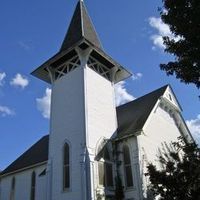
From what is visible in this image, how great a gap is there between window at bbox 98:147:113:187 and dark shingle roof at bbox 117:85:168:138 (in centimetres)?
174

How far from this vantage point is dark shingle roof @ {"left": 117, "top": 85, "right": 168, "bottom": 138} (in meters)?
21.3

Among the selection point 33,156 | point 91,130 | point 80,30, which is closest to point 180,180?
point 91,130

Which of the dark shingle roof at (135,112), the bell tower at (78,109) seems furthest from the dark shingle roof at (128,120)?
the bell tower at (78,109)

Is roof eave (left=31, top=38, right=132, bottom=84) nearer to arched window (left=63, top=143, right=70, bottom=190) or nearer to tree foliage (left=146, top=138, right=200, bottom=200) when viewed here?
arched window (left=63, top=143, right=70, bottom=190)

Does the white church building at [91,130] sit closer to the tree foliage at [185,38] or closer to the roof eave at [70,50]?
the roof eave at [70,50]

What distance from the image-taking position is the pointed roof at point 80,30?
24.6 m

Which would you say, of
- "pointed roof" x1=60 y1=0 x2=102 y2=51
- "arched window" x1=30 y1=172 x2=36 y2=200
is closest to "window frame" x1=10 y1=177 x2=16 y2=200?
"arched window" x1=30 y1=172 x2=36 y2=200

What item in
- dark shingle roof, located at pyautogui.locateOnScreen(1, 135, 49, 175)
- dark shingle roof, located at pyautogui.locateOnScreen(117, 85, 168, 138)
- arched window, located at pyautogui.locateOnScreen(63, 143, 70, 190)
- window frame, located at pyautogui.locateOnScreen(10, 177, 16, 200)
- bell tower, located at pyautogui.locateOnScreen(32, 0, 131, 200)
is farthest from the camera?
window frame, located at pyautogui.locateOnScreen(10, 177, 16, 200)

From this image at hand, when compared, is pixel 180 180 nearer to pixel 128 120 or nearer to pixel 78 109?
pixel 128 120

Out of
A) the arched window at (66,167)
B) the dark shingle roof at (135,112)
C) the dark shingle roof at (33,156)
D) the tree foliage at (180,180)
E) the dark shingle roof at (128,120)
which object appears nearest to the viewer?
the tree foliage at (180,180)

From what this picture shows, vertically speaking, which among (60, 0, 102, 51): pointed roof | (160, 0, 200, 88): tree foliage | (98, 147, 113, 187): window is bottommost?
(98, 147, 113, 187): window

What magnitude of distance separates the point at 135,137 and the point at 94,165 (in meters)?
3.34

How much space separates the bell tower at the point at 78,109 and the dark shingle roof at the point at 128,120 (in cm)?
125

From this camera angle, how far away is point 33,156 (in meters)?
28.9
